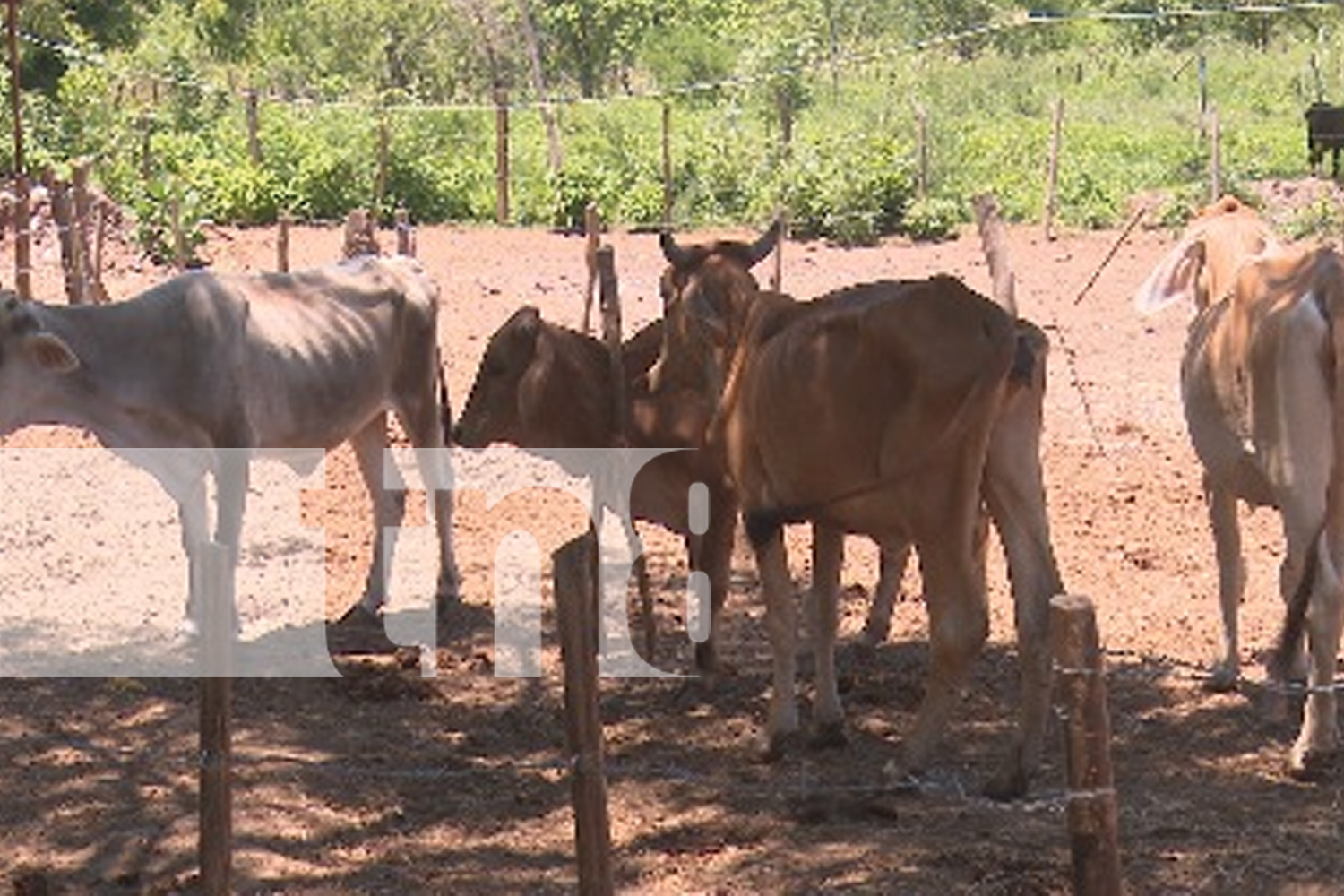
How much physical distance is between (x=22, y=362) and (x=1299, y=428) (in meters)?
4.89

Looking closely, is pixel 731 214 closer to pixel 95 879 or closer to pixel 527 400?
pixel 527 400

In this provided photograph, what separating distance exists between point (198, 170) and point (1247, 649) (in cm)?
2056

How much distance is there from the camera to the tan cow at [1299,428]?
25.1 ft

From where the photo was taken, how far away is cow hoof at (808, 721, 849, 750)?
8289 millimetres

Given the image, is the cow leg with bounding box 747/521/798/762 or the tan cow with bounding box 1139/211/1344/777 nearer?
the tan cow with bounding box 1139/211/1344/777

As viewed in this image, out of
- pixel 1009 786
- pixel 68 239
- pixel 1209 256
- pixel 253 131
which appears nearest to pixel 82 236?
pixel 68 239

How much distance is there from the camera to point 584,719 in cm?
562

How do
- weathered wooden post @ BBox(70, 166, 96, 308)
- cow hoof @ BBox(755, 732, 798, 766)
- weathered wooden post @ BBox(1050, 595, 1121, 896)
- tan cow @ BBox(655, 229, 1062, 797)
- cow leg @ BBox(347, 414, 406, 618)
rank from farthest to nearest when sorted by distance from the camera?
weathered wooden post @ BBox(70, 166, 96, 308)
cow leg @ BBox(347, 414, 406, 618)
cow hoof @ BBox(755, 732, 798, 766)
tan cow @ BBox(655, 229, 1062, 797)
weathered wooden post @ BBox(1050, 595, 1121, 896)

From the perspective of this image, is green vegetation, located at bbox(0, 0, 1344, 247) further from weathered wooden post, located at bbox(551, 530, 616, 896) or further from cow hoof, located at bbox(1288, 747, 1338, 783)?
weathered wooden post, located at bbox(551, 530, 616, 896)

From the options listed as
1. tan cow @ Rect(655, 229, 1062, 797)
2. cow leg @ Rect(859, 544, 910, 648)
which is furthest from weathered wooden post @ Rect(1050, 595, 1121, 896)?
cow leg @ Rect(859, 544, 910, 648)

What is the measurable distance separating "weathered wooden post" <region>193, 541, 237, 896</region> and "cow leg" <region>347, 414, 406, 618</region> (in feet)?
13.7

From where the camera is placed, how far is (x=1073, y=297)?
70.4 feet

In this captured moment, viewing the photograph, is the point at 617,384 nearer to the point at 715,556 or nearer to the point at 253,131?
the point at 715,556

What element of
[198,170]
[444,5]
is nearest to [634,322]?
[198,170]
